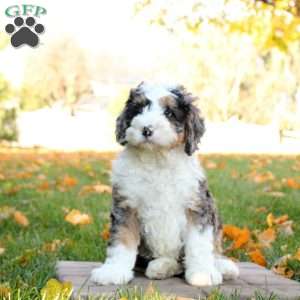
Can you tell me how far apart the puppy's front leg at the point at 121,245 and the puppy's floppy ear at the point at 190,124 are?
1.61 feet

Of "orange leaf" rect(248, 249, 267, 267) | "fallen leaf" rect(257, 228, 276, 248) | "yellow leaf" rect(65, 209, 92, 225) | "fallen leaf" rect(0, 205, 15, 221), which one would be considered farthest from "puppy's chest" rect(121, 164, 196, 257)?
"fallen leaf" rect(0, 205, 15, 221)

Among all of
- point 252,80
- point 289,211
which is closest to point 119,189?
point 289,211

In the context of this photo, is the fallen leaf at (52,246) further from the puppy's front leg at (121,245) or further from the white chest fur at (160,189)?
the white chest fur at (160,189)

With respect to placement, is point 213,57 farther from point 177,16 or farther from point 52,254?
point 52,254

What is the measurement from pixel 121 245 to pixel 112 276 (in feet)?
0.59

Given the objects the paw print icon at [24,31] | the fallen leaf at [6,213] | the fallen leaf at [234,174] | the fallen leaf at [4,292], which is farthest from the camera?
the fallen leaf at [234,174]

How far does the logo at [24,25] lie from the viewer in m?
6.65

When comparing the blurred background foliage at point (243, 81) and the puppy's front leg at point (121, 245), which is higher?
the blurred background foliage at point (243, 81)

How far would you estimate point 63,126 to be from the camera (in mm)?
35156

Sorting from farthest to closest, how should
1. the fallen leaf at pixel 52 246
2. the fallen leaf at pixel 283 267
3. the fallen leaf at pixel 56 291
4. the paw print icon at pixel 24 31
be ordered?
the paw print icon at pixel 24 31 < the fallen leaf at pixel 52 246 < the fallen leaf at pixel 283 267 < the fallen leaf at pixel 56 291

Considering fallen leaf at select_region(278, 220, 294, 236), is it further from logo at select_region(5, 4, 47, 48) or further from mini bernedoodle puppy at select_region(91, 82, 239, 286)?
logo at select_region(5, 4, 47, 48)

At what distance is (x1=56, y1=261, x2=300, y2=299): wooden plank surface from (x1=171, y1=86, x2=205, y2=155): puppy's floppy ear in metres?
0.77

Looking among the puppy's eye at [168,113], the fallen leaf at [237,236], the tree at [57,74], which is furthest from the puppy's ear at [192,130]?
the tree at [57,74]

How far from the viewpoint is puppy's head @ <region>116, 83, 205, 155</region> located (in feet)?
10.9
